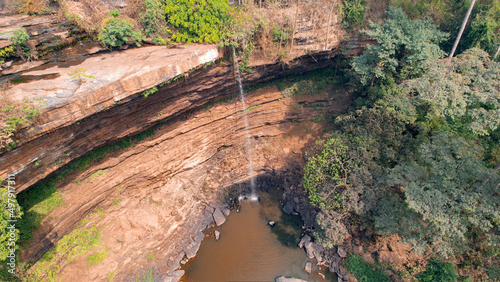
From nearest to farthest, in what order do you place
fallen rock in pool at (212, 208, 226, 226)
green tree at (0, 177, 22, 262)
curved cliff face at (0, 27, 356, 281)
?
green tree at (0, 177, 22, 262) → curved cliff face at (0, 27, 356, 281) → fallen rock in pool at (212, 208, 226, 226)

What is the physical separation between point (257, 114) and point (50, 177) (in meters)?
11.0

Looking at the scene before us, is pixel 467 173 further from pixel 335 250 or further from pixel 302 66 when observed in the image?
pixel 302 66

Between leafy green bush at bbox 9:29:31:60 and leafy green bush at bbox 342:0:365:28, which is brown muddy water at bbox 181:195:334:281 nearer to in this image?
leafy green bush at bbox 9:29:31:60

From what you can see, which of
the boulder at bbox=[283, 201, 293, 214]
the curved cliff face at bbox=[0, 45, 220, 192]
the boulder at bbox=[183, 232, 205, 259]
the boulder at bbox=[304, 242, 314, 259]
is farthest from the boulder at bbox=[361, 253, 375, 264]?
the curved cliff face at bbox=[0, 45, 220, 192]

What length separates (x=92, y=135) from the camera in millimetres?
10398

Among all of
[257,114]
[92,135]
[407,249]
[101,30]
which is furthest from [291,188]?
[101,30]

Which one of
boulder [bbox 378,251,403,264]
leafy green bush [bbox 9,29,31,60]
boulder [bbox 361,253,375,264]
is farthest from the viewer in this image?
boulder [bbox 361,253,375,264]

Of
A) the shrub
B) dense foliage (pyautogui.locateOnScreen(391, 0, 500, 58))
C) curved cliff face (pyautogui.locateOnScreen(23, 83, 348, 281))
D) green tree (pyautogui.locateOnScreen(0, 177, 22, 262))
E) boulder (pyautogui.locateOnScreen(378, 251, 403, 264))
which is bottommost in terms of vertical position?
boulder (pyautogui.locateOnScreen(378, 251, 403, 264))

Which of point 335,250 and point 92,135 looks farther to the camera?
point 335,250

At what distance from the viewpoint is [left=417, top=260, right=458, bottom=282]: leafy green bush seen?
10.1m

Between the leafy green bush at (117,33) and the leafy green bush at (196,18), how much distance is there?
1838mm

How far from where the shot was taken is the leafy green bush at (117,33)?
37.7ft

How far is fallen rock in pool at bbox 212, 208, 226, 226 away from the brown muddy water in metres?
0.22

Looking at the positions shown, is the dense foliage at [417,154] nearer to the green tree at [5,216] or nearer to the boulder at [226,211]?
the boulder at [226,211]
